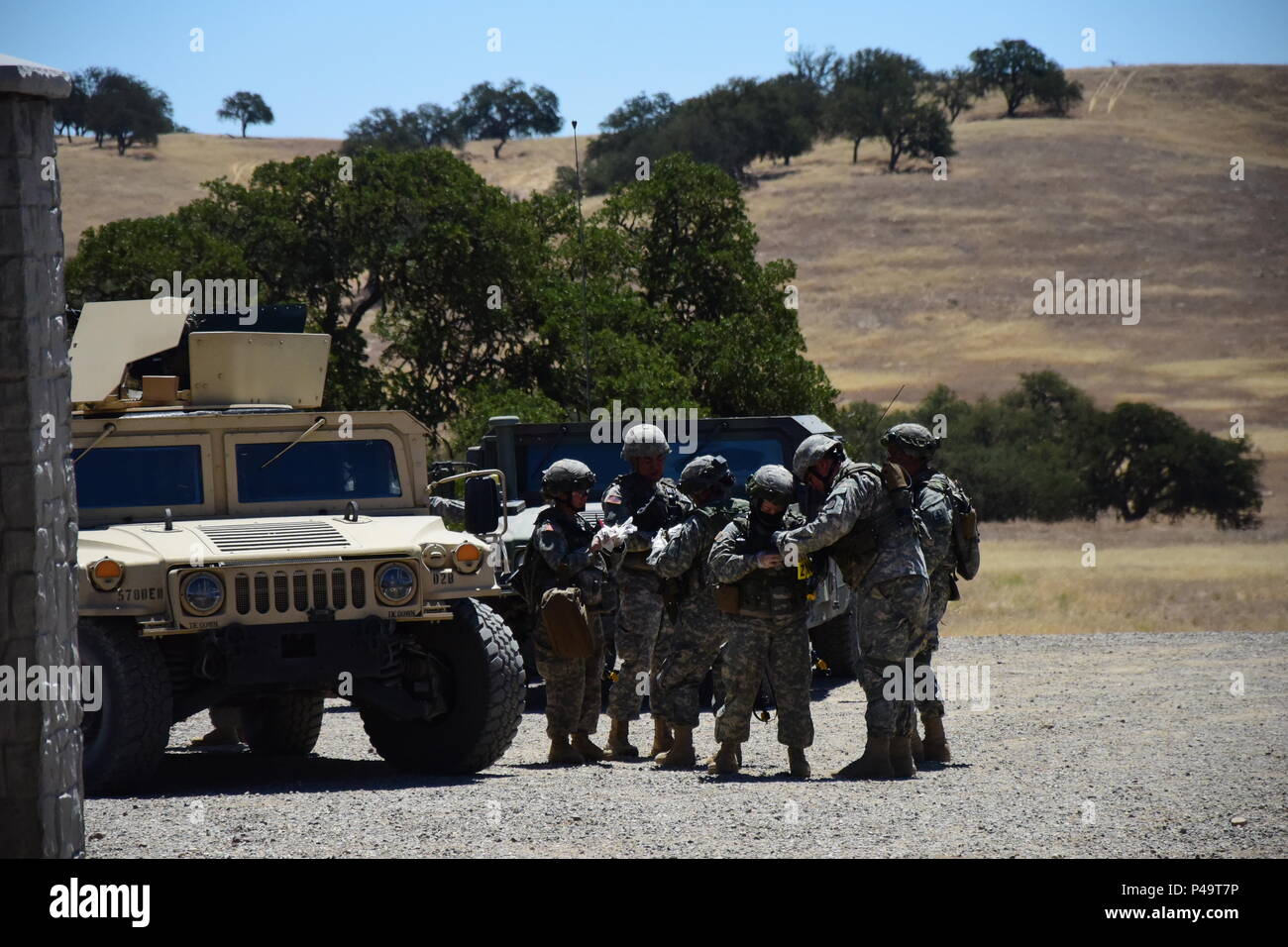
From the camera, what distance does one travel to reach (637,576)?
894 centimetres

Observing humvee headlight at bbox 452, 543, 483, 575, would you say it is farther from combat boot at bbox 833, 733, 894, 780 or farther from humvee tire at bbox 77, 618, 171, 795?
combat boot at bbox 833, 733, 894, 780

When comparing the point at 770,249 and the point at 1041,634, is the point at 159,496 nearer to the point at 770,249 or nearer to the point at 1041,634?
the point at 1041,634

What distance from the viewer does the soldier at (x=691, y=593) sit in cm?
809

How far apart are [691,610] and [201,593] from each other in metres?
2.26

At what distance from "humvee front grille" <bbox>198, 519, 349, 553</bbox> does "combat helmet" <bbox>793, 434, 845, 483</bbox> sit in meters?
2.09

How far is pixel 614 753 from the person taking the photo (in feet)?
29.3

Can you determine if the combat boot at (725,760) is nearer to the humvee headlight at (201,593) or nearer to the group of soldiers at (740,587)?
the group of soldiers at (740,587)

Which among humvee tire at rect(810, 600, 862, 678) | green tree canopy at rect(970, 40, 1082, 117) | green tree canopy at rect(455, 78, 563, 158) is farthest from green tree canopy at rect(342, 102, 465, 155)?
humvee tire at rect(810, 600, 862, 678)

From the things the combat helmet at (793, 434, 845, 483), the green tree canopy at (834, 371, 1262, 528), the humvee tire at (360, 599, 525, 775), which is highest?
the combat helmet at (793, 434, 845, 483)

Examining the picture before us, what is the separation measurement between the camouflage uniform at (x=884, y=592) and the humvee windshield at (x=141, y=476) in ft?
10.1

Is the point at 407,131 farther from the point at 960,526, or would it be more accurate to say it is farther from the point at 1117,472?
the point at 960,526

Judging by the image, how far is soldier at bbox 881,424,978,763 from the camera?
27.4 ft

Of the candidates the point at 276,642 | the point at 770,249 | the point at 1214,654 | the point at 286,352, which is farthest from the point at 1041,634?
the point at 770,249

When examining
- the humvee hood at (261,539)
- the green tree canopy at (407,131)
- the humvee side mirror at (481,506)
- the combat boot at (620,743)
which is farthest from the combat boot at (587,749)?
the green tree canopy at (407,131)
